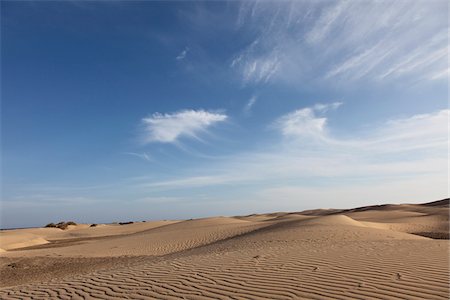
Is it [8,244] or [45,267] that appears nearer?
[45,267]

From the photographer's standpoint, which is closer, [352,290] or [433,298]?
[433,298]

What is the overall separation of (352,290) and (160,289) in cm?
359

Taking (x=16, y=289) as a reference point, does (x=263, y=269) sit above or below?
above

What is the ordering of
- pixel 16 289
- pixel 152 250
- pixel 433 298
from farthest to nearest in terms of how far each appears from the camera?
pixel 152 250 → pixel 16 289 → pixel 433 298

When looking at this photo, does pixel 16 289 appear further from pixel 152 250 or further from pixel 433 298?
pixel 152 250

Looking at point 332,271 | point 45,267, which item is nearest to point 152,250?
point 45,267

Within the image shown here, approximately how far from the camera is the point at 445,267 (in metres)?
7.29

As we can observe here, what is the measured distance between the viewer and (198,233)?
997 inches

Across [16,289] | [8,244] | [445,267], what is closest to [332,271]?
[445,267]

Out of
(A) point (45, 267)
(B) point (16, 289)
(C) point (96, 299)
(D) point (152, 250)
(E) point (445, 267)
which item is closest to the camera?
(C) point (96, 299)

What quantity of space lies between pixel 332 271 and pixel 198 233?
1867cm

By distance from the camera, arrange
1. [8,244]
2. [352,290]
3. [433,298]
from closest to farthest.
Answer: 1. [433,298]
2. [352,290]
3. [8,244]

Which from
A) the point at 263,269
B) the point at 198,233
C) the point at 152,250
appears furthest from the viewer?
the point at 198,233

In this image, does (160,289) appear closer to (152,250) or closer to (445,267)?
(445,267)
